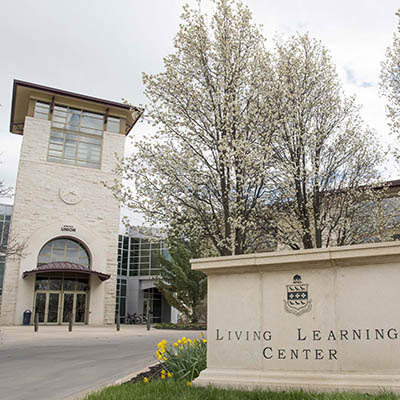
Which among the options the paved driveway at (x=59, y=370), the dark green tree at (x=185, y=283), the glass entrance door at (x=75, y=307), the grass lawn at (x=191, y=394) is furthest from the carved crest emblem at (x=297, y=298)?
the glass entrance door at (x=75, y=307)

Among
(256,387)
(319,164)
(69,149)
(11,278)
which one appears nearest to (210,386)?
(256,387)

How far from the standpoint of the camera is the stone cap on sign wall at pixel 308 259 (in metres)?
5.28

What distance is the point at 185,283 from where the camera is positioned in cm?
2992

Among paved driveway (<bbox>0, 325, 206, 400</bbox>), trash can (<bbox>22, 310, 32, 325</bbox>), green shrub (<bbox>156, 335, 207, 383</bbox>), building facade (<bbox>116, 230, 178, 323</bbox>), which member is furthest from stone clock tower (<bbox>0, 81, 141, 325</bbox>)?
green shrub (<bbox>156, 335, 207, 383</bbox>)

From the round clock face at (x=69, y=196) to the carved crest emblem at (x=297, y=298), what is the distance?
30899 millimetres

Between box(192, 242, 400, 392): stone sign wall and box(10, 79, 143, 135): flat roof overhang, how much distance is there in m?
29.5

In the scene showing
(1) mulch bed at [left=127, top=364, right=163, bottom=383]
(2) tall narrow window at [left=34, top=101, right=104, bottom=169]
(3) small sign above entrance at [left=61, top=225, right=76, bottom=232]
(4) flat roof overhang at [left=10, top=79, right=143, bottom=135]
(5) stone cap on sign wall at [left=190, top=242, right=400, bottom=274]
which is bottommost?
(1) mulch bed at [left=127, top=364, right=163, bottom=383]

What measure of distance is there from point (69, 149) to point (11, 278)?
35.3 feet

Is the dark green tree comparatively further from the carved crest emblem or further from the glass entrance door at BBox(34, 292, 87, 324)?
the carved crest emblem

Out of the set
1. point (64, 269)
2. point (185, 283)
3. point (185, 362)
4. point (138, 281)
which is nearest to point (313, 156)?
point (185, 362)

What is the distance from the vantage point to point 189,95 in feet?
41.2

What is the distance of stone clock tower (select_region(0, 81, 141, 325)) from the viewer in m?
32.5

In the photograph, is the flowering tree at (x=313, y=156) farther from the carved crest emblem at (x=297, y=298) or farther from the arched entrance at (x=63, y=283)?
the arched entrance at (x=63, y=283)

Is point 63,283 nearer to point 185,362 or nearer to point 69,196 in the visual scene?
point 69,196
